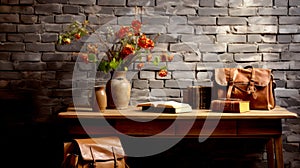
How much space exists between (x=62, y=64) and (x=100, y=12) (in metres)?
0.54

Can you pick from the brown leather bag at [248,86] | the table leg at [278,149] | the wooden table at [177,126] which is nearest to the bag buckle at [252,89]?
the brown leather bag at [248,86]

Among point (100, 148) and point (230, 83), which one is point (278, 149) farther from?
point (100, 148)

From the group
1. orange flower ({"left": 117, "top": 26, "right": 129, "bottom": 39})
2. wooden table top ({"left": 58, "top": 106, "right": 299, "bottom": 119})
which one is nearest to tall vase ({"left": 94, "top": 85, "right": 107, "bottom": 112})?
wooden table top ({"left": 58, "top": 106, "right": 299, "bottom": 119})

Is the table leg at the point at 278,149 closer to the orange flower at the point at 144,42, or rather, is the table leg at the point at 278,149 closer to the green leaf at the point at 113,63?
the orange flower at the point at 144,42

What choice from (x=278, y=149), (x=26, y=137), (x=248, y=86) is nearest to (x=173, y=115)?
(x=248, y=86)

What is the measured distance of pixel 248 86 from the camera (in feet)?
9.61

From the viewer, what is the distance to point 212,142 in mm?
3377

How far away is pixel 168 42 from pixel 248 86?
31.7 inches

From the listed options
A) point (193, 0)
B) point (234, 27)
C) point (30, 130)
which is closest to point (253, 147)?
point (234, 27)

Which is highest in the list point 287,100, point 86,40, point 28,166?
point 86,40

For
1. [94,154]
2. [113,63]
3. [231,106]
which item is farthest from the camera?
[113,63]

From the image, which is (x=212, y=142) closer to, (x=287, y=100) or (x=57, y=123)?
(x=287, y=100)

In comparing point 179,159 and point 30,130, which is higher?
point 30,130

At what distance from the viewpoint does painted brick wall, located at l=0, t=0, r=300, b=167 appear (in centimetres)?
331
